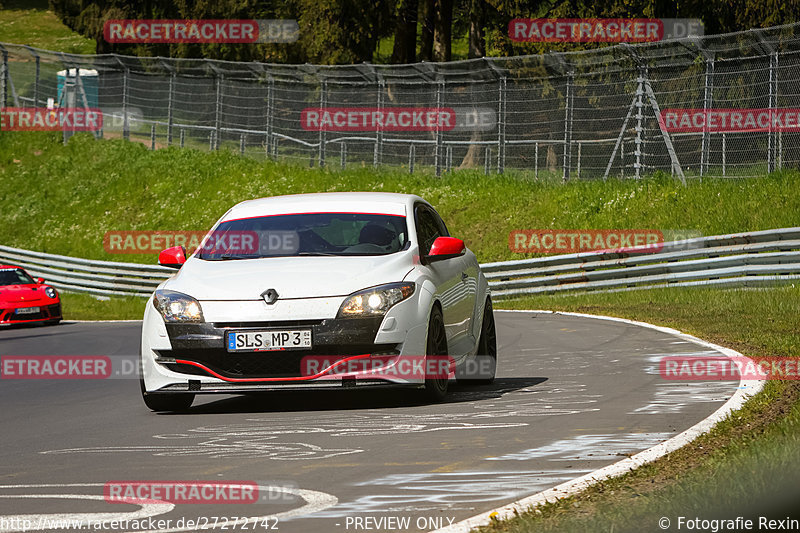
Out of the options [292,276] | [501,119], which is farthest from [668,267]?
[292,276]

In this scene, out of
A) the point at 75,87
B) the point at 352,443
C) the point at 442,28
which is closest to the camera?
the point at 352,443

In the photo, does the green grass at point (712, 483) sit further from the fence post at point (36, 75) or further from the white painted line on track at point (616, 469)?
the fence post at point (36, 75)

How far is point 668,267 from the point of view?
861 inches

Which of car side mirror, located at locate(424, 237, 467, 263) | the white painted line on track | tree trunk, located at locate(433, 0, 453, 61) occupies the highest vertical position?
tree trunk, located at locate(433, 0, 453, 61)

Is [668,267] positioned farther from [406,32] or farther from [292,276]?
[406,32]

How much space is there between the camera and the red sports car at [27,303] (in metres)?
24.7

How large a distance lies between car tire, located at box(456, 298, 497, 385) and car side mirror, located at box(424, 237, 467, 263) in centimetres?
125

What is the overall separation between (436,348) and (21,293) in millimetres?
17145

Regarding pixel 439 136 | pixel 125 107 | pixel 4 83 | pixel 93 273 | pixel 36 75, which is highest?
pixel 36 75

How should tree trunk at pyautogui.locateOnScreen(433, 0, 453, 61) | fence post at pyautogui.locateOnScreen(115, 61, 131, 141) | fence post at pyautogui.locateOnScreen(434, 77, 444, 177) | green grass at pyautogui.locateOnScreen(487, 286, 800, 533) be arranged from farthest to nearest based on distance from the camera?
fence post at pyautogui.locateOnScreen(115, 61, 131, 141) < tree trunk at pyautogui.locateOnScreen(433, 0, 453, 61) < fence post at pyautogui.locateOnScreen(434, 77, 444, 177) < green grass at pyautogui.locateOnScreen(487, 286, 800, 533)

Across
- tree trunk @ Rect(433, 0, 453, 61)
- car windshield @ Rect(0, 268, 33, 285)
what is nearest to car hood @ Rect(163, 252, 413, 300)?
car windshield @ Rect(0, 268, 33, 285)

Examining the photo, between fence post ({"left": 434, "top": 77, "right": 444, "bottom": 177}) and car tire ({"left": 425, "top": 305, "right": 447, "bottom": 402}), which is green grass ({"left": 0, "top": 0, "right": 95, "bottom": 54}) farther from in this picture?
car tire ({"left": 425, "top": 305, "right": 447, "bottom": 402})

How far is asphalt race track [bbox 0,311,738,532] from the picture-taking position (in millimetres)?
5660

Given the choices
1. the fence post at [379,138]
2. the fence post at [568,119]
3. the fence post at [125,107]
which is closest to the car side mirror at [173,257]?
the fence post at [568,119]
